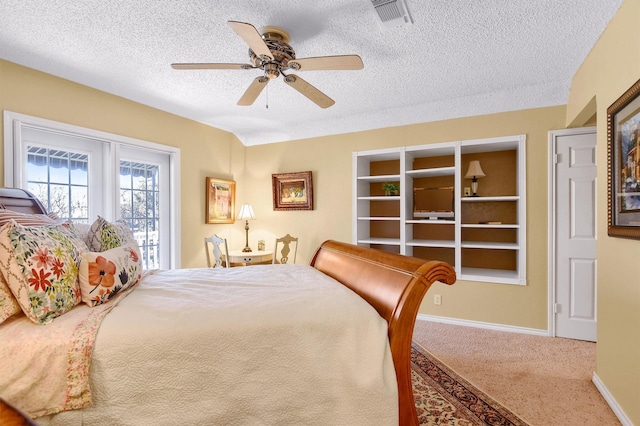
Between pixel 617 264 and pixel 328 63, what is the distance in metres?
2.17

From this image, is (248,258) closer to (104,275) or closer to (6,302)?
(104,275)

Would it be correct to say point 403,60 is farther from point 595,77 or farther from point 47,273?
point 47,273

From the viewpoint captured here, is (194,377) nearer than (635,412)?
Yes

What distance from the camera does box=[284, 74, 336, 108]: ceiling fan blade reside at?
2.22 m

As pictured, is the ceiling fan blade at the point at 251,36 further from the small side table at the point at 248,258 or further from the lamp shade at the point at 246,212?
the lamp shade at the point at 246,212

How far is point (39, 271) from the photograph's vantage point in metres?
1.27

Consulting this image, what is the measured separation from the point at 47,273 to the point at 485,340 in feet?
11.2

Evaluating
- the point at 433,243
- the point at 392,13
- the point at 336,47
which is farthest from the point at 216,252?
the point at 392,13

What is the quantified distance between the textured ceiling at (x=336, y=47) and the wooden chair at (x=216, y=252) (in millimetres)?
1613

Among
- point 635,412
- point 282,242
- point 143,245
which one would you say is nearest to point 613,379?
point 635,412

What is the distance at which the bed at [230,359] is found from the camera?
1.13 m

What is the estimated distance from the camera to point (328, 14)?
2010 mm

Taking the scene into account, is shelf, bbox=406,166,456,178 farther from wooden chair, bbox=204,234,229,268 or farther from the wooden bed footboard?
wooden chair, bbox=204,234,229,268

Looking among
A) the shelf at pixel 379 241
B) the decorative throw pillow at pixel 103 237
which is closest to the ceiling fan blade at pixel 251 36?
the decorative throw pillow at pixel 103 237
